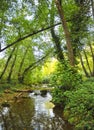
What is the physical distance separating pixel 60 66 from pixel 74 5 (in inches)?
Answer: 415

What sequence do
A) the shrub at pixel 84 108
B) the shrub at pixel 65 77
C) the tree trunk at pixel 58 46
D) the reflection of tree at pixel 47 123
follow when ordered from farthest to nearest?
1. the tree trunk at pixel 58 46
2. the shrub at pixel 65 77
3. the reflection of tree at pixel 47 123
4. the shrub at pixel 84 108

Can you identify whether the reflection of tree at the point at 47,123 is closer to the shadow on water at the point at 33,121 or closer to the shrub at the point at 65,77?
the shadow on water at the point at 33,121

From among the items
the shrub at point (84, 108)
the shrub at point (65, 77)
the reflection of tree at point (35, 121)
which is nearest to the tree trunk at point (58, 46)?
the shrub at point (65, 77)

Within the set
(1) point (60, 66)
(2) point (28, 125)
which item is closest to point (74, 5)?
(1) point (60, 66)

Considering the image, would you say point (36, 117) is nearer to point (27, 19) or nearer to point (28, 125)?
point (28, 125)

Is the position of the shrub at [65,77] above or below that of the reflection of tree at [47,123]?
above

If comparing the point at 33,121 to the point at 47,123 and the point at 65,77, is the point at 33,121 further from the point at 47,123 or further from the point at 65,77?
the point at 65,77

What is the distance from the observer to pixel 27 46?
3891cm

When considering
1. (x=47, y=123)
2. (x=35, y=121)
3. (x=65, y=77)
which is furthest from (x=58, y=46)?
(x=47, y=123)

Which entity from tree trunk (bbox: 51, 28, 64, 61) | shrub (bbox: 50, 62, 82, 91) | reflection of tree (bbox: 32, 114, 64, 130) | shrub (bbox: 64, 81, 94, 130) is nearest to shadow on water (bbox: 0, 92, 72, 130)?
reflection of tree (bbox: 32, 114, 64, 130)

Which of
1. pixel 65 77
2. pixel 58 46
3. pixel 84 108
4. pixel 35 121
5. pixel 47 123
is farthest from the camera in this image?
pixel 58 46

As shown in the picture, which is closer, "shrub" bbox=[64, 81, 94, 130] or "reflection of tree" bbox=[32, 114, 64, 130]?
"shrub" bbox=[64, 81, 94, 130]

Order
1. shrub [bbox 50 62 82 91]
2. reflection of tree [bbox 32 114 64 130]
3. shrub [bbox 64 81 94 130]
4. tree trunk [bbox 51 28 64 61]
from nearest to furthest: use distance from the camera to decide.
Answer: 1. shrub [bbox 64 81 94 130]
2. reflection of tree [bbox 32 114 64 130]
3. shrub [bbox 50 62 82 91]
4. tree trunk [bbox 51 28 64 61]

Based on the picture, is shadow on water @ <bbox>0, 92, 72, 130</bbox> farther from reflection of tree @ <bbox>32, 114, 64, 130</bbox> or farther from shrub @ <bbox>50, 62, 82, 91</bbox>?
shrub @ <bbox>50, 62, 82, 91</bbox>
